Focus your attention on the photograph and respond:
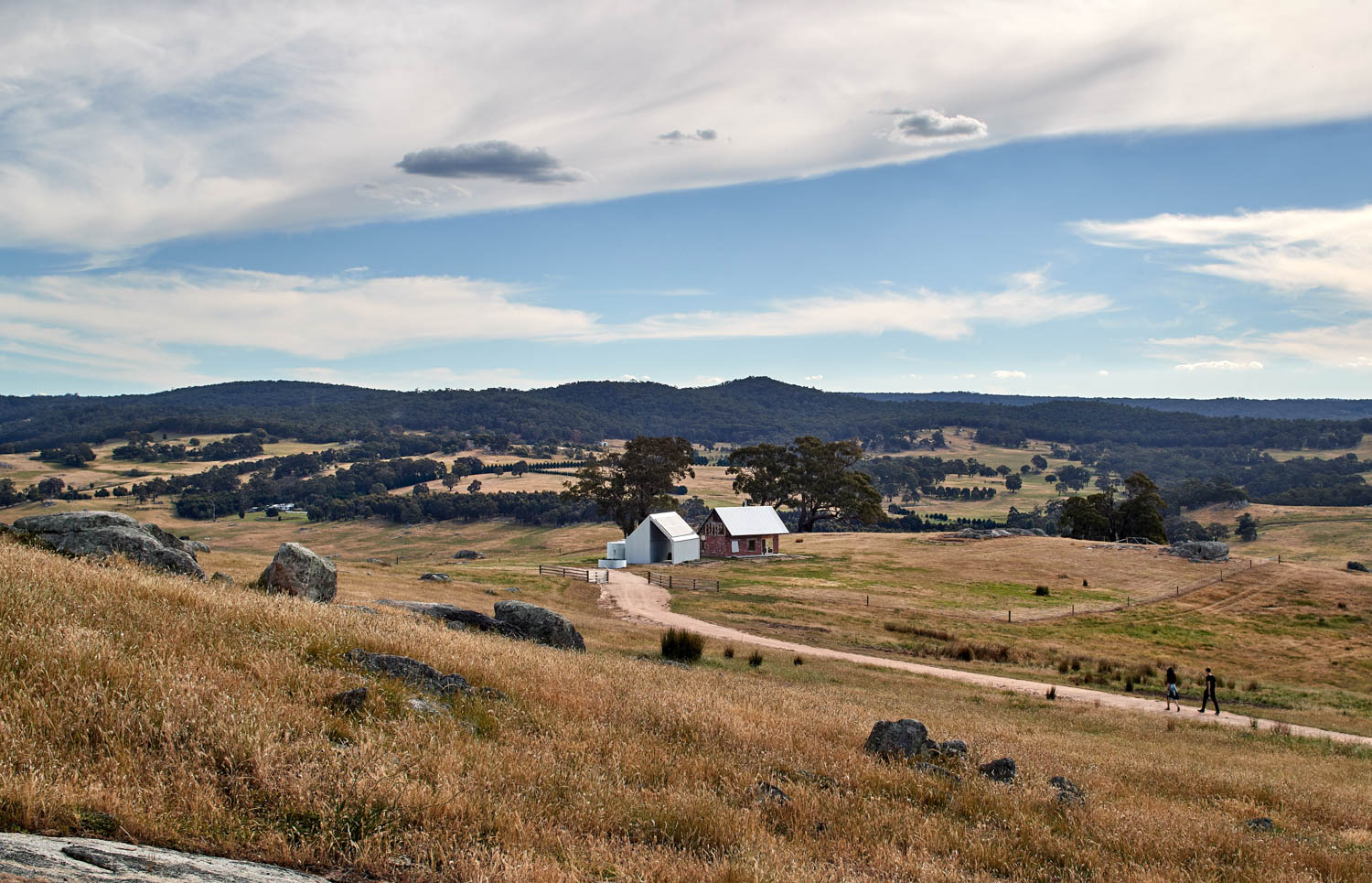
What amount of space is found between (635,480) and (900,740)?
244 ft

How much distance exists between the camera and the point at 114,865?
4.34 metres

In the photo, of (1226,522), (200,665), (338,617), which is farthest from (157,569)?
(1226,522)

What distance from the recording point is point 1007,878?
6.73 m

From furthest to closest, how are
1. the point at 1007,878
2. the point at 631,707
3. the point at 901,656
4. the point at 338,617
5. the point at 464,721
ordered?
the point at 901,656
the point at 338,617
the point at 631,707
the point at 464,721
the point at 1007,878

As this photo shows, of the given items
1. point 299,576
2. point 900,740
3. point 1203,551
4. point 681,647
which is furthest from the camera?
point 1203,551

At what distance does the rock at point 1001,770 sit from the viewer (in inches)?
385

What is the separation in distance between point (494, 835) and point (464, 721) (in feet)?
10.2

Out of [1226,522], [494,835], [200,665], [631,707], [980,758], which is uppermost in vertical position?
[200,665]

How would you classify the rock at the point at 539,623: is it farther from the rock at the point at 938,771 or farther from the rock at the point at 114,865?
the rock at the point at 114,865

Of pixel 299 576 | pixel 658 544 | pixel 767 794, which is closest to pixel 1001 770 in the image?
pixel 767 794

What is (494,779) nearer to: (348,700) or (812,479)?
(348,700)

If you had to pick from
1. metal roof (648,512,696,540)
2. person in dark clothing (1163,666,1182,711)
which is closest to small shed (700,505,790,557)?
metal roof (648,512,696,540)

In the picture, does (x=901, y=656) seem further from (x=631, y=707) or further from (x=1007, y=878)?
(x=1007, y=878)

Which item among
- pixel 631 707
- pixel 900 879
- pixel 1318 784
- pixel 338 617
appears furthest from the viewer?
pixel 1318 784
